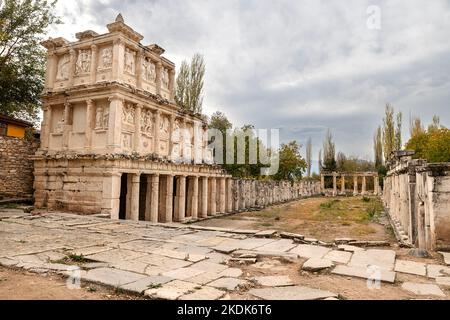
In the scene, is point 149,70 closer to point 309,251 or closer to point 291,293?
point 309,251

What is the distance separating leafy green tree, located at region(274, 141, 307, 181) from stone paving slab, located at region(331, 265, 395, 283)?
39.4 meters

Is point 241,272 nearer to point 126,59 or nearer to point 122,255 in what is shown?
point 122,255

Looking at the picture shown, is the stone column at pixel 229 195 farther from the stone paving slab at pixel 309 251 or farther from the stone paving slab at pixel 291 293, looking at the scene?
the stone paving slab at pixel 291 293

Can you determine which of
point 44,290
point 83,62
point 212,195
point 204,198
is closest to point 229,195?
point 212,195

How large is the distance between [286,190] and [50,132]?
86.9 feet

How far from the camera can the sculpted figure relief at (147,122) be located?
1641cm

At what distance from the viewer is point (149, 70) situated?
17.2 metres

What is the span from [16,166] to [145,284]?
14863 millimetres

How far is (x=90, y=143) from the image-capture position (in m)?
14.6

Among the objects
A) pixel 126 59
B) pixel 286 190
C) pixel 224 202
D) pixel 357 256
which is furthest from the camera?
pixel 286 190

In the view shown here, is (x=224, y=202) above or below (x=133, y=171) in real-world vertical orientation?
below

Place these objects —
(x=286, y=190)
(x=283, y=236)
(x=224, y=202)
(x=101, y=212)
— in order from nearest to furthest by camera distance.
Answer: (x=283, y=236)
(x=101, y=212)
(x=224, y=202)
(x=286, y=190)

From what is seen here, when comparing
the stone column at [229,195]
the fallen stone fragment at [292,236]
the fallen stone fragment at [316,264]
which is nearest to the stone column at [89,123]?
the fallen stone fragment at [292,236]

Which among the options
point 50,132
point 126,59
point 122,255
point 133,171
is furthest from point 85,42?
point 122,255
